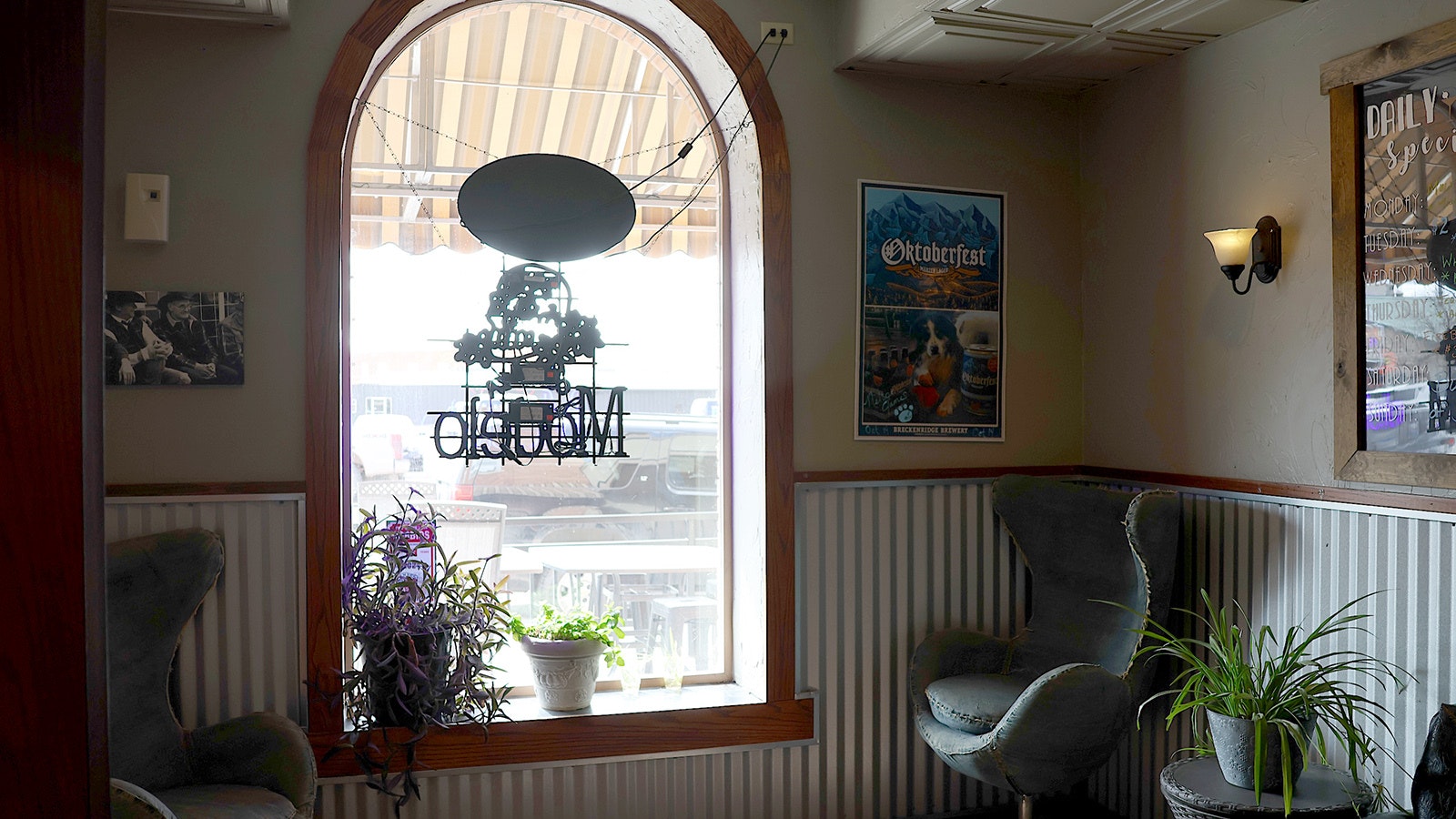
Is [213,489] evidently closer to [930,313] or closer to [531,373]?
[531,373]

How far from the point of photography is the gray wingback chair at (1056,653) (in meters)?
3.21

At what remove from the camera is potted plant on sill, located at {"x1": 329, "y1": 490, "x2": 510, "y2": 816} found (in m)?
3.34

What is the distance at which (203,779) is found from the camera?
3105 mm

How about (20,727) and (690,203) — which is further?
(690,203)

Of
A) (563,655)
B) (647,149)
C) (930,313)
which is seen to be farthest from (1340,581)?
(647,149)

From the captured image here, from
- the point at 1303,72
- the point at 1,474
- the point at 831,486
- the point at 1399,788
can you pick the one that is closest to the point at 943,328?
the point at 831,486

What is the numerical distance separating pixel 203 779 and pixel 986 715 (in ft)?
7.68

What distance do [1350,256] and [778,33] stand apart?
1985 mm

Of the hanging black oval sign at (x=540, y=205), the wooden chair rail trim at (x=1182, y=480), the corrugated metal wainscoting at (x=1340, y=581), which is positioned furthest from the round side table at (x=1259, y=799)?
the hanging black oval sign at (x=540, y=205)

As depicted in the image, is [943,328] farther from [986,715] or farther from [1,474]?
[1,474]

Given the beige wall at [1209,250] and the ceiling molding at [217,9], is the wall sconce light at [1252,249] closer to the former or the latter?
the beige wall at [1209,250]

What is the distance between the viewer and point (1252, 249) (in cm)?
341

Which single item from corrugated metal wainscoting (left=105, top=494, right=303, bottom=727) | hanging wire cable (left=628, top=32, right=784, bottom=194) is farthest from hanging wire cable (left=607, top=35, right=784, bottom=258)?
corrugated metal wainscoting (left=105, top=494, right=303, bottom=727)

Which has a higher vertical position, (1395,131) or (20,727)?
(1395,131)
